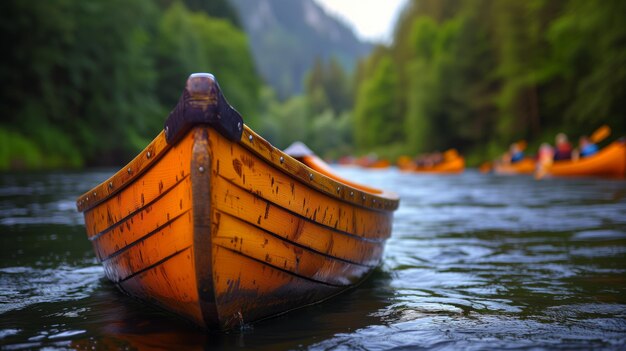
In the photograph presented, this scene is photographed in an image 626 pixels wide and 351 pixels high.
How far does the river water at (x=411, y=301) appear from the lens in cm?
302

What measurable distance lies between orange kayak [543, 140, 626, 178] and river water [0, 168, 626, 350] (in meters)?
10.0

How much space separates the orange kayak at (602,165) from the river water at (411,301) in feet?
32.9

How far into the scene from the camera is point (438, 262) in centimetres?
534

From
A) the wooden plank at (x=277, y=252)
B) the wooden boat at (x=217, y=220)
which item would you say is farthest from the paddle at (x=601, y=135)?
the wooden boat at (x=217, y=220)

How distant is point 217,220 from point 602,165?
54.3 ft

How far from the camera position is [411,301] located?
3891 mm

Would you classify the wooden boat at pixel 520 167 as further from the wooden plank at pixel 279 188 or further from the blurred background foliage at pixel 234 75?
the wooden plank at pixel 279 188

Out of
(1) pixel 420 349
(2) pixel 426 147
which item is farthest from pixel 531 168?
(1) pixel 420 349

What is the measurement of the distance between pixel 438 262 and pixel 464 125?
3635 cm

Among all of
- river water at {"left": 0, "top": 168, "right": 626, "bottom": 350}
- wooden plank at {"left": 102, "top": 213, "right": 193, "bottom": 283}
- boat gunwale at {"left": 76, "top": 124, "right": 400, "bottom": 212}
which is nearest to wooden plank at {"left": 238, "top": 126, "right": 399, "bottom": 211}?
boat gunwale at {"left": 76, "top": 124, "right": 400, "bottom": 212}

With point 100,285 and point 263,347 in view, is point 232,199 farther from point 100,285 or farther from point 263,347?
point 100,285

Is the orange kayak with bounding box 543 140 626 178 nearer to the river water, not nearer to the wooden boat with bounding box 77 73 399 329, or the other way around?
the river water

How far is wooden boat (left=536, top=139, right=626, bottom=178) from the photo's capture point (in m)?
16.3

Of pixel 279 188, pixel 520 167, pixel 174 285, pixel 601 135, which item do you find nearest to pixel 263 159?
pixel 279 188
